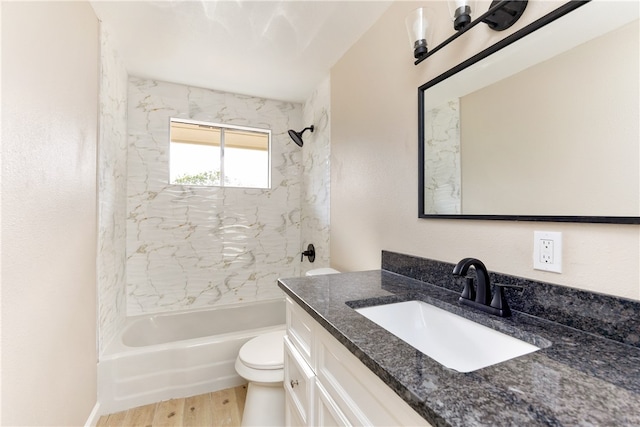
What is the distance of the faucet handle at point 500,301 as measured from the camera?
881 millimetres

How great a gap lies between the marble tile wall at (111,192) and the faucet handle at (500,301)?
2093mm

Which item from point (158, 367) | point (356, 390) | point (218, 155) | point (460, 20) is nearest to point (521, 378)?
point (356, 390)

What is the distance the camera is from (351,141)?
6.48ft

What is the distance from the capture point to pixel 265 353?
5.41 feet

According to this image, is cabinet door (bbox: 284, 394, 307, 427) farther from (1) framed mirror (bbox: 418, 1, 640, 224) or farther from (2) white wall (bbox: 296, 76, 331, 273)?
(2) white wall (bbox: 296, 76, 331, 273)

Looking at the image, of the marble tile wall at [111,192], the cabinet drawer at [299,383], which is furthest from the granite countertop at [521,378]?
the marble tile wall at [111,192]

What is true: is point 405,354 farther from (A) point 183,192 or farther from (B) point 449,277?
(A) point 183,192

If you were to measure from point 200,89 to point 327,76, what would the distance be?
1230mm

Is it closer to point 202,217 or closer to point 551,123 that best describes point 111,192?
point 202,217

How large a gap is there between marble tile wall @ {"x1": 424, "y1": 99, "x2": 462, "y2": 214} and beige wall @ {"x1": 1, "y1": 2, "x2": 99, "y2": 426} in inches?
61.7

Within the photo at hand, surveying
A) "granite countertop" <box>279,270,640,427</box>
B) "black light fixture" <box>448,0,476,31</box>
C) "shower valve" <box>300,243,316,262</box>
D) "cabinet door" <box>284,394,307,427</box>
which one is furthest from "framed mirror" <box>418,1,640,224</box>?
"shower valve" <box>300,243,316,262</box>

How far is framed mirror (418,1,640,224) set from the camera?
2.34 ft

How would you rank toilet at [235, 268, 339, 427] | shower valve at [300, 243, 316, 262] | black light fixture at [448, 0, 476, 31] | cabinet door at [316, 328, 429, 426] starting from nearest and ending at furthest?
1. cabinet door at [316, 328, 429, 426]
2. black light fixture at [448, 0, 476, 31]
3. toilet at [235, 268, 339, 427]
4. shower valve at [300, 243, 316, 262]

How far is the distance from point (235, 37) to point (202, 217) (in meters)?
1.58
